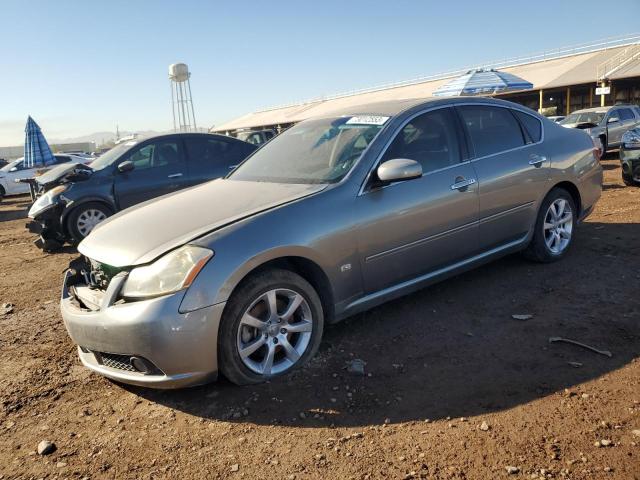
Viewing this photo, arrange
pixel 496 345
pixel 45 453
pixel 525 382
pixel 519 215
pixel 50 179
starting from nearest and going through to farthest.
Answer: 1. pixel 45 453
2. pixel 525 382
3. pixel 496 345
4. pixel 519 215
5. pixel 50 179

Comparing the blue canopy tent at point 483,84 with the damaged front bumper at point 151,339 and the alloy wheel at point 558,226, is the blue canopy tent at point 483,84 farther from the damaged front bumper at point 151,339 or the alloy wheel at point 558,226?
the damaged front bumper at point 151,339

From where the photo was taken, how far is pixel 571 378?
3.03 metres

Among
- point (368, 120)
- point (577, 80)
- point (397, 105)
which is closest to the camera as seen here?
point (368, 120)

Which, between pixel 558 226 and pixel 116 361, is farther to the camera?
pixel 558 226

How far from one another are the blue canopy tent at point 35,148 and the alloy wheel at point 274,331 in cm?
1455

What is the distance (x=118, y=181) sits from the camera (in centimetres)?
778

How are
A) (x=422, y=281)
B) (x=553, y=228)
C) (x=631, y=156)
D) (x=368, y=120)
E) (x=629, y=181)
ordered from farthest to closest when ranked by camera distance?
(x=629, y=181), (x=631, y=156), (x=553, y=228), (x=368, y=120), (x=422, y=281)

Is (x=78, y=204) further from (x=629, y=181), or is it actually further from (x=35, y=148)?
(x=35, y=148)

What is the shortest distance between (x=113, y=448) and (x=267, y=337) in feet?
3.34

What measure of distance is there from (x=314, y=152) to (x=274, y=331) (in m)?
1.56

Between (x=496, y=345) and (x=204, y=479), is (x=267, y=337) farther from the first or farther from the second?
(x=496, y=345)

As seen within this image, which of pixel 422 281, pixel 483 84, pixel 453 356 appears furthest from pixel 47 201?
pixel 483 84

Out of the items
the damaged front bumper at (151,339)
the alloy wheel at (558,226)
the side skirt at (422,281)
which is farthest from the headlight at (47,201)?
the alloy wheel at (558,226)

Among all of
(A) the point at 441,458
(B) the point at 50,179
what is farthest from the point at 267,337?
(B) the point at 50,179
